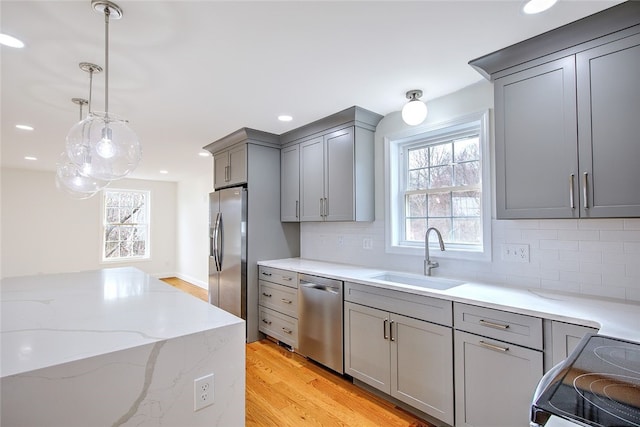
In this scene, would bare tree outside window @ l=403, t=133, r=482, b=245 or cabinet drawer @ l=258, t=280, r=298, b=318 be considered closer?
bare tree outside window @ l=403, t=133, r=482, b=245

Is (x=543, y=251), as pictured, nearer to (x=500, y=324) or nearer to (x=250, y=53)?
(x=500, y=324)

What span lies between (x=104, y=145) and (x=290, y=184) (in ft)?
7.21

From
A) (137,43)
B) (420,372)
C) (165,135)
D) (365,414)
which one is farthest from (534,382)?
(165,135)

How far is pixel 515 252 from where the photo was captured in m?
2.20

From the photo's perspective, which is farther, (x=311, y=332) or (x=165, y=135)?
(x=165, y=135)

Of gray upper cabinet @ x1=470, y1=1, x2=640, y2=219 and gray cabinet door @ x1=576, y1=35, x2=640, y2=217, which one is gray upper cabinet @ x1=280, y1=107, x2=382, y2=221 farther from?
gray cabinet door @ x1=576, y1=35, x2=640, y2=217

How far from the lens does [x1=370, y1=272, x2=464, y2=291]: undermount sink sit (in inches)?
97.2

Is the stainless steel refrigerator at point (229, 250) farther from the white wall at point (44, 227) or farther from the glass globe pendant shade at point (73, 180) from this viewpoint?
the white wall at point (44, 227)

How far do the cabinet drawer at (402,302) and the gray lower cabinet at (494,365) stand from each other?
0.09 meters

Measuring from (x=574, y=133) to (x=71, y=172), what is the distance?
336 centimetres

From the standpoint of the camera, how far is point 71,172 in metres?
2.40

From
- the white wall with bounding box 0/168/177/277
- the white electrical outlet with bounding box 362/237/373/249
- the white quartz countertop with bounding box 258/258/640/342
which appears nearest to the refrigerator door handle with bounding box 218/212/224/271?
the white electrical outlet with bounding box 362/237/373/249

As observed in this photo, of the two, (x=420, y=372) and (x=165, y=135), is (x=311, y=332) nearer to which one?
(x=420, y=372)

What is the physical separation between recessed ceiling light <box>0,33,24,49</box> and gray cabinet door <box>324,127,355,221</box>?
2.33 meters
